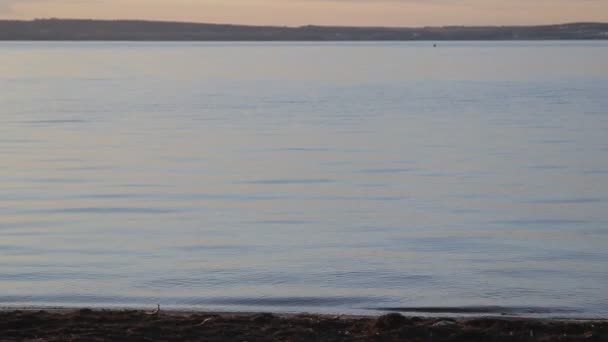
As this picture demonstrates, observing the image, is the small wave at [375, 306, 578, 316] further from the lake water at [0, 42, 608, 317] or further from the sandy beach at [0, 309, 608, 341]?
the sandy beach at [0, 309, 608, 341]

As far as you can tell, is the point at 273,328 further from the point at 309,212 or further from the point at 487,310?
the point at 309,212

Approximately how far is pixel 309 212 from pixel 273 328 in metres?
7.16

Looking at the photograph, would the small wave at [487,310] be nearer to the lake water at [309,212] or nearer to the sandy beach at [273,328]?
the lake water at [309,212]

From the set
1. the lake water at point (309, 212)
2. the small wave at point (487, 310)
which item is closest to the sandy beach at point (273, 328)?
the small wave at point (487, 310)

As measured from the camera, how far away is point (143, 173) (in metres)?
19.0

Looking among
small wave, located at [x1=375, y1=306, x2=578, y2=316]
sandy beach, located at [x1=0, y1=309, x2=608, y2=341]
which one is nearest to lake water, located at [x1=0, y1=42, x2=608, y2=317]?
small wave, located at [x1=375, y1=306, x2=578, y2=316]

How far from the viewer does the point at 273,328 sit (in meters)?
7.91

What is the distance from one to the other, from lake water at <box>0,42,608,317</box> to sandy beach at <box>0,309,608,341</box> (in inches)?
56.3

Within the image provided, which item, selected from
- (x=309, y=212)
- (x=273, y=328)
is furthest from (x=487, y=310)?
(x=309, y=212)

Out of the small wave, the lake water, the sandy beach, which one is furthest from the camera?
the lake water

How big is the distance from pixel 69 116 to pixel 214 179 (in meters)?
14.8

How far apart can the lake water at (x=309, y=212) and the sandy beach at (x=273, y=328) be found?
4.69 ft

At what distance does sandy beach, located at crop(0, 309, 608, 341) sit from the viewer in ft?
25.0

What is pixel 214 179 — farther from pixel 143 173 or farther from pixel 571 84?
pixel 571 84
